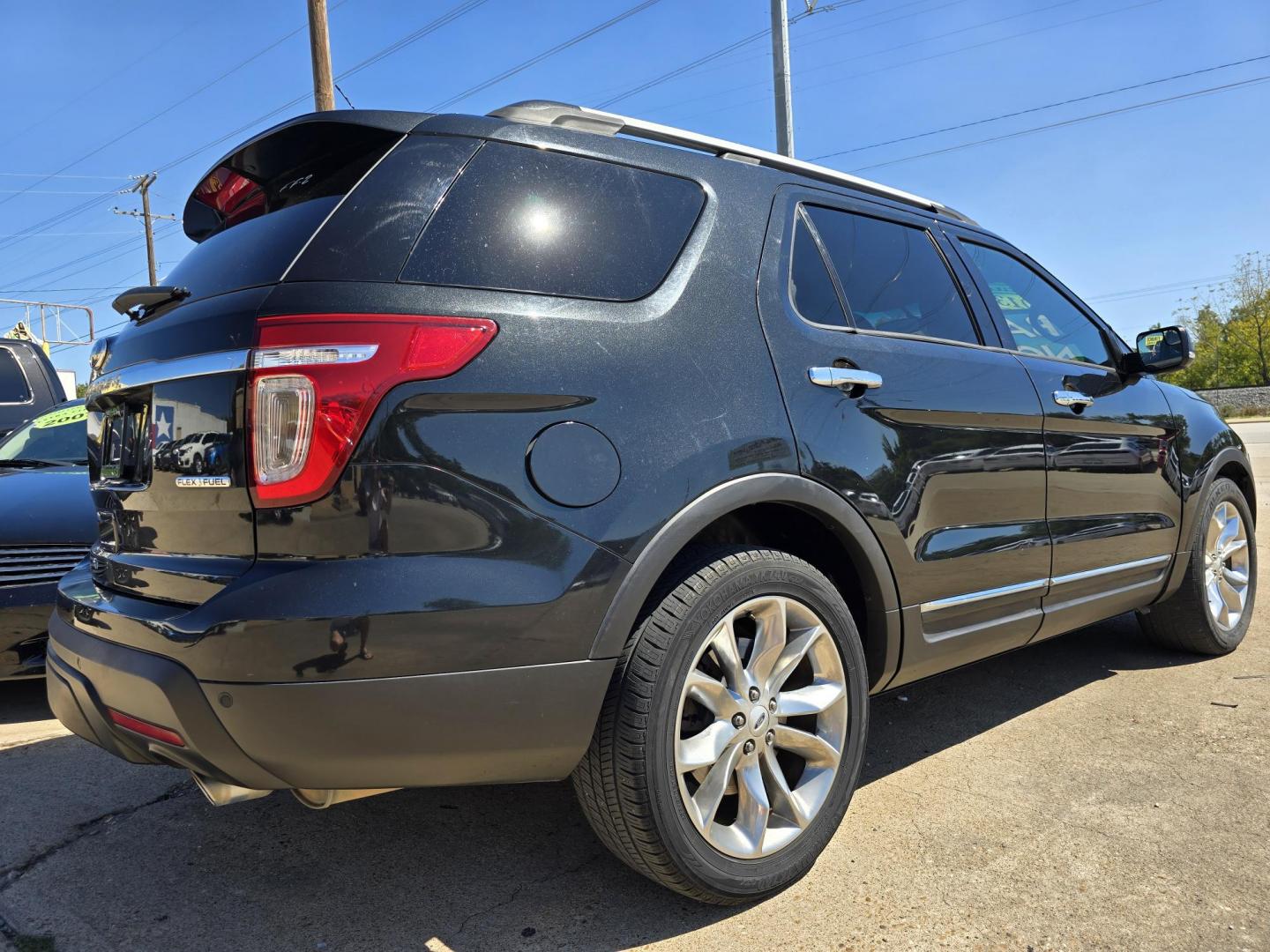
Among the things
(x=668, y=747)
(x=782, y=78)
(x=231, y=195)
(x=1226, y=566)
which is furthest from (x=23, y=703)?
(x=782, y=78)

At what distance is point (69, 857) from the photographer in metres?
2.66

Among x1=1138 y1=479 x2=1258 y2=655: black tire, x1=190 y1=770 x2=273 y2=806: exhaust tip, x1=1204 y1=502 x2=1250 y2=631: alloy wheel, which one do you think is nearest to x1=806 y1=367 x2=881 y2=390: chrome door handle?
x1=190 y1=770 x2=273 y2=806: exhaust tip

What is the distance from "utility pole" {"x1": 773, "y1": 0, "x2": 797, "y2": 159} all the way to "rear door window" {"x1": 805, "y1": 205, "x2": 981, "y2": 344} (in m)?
8.92

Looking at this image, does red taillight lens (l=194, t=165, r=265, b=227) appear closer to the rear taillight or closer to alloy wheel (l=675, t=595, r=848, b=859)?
the rear taillight

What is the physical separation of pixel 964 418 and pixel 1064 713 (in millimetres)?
1471

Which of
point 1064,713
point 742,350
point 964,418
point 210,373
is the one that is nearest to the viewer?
point 210,373

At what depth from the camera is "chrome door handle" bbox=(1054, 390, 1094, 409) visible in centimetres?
337

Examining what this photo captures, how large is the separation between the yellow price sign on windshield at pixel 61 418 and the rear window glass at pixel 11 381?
1.72m

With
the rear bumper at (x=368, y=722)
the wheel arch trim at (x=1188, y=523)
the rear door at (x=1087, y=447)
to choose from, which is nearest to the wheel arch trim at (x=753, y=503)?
the rear bumper at (x=368, y=722)

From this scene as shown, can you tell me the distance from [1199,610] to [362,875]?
142 inches

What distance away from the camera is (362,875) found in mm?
2500

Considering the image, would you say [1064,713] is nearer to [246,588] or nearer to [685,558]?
[685,558]

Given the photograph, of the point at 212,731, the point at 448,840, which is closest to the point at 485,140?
the point at 212,731

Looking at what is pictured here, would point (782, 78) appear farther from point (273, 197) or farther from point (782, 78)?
point (273, 197)
